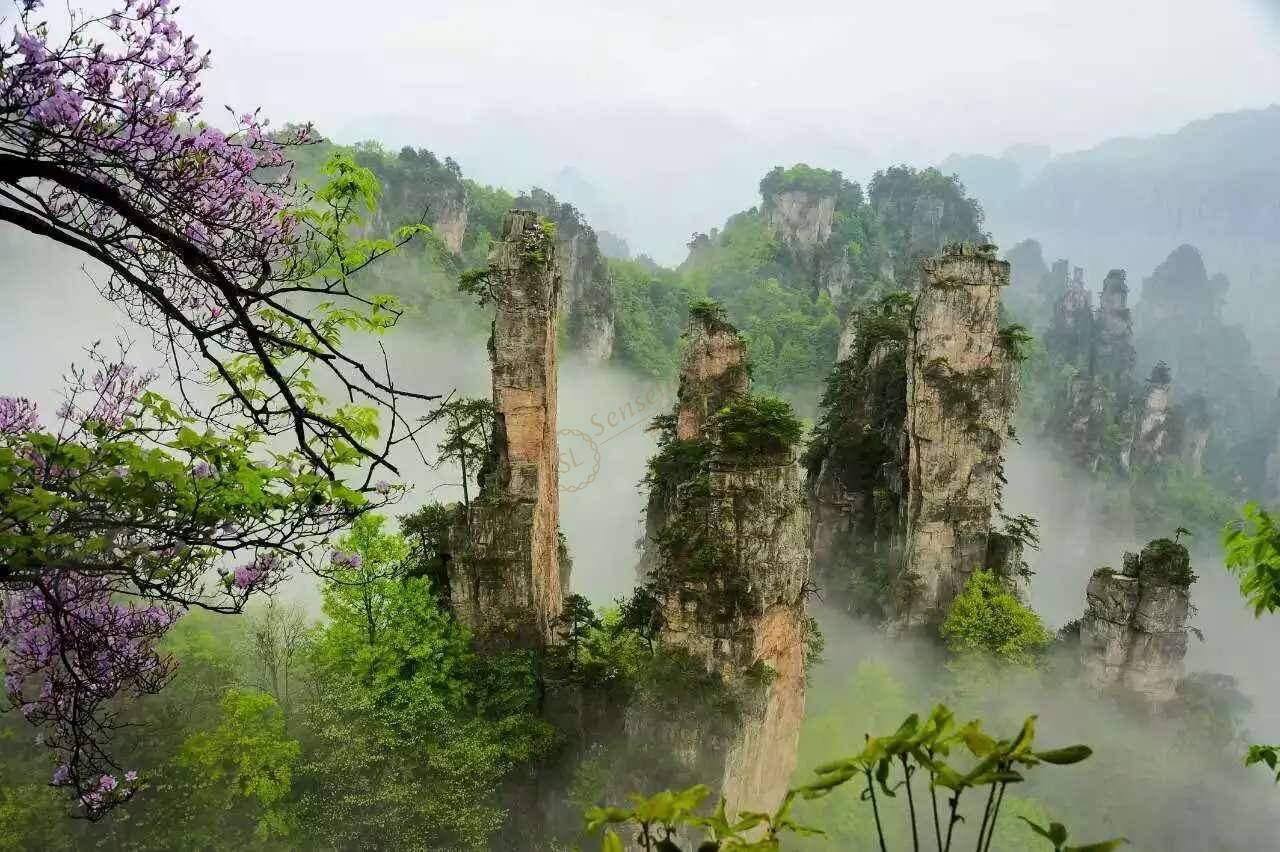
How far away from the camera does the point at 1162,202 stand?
12412 cm

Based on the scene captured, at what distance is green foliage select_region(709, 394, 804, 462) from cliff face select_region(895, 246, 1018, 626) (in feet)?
36.3

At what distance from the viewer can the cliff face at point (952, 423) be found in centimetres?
2348

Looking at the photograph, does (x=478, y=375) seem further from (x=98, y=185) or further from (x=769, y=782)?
(x=98, y=185)

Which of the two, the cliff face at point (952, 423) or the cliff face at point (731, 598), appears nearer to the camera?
the cliff face at point (731, 598)

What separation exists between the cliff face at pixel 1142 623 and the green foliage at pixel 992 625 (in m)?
1.68

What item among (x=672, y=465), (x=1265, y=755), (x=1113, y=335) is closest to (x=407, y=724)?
(x=672, y=465)

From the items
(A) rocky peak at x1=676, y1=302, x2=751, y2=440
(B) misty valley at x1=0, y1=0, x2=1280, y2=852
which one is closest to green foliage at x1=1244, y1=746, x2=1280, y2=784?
(B) misty valley at x1=0, y1=0, x2=1280, y2=852

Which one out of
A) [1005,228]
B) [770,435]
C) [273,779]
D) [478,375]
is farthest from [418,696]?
[1005,228]

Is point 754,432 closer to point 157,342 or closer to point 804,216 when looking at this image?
point 157,342

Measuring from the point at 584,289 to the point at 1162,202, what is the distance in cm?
11425

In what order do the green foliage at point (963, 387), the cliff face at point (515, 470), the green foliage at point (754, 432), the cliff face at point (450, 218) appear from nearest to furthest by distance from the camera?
1. the green foliage at point (754, 432)
2. the cliff face at point (515, 470)
3. the green foliage at point (963, 387)
4. the cliff face at point (450, 218)
